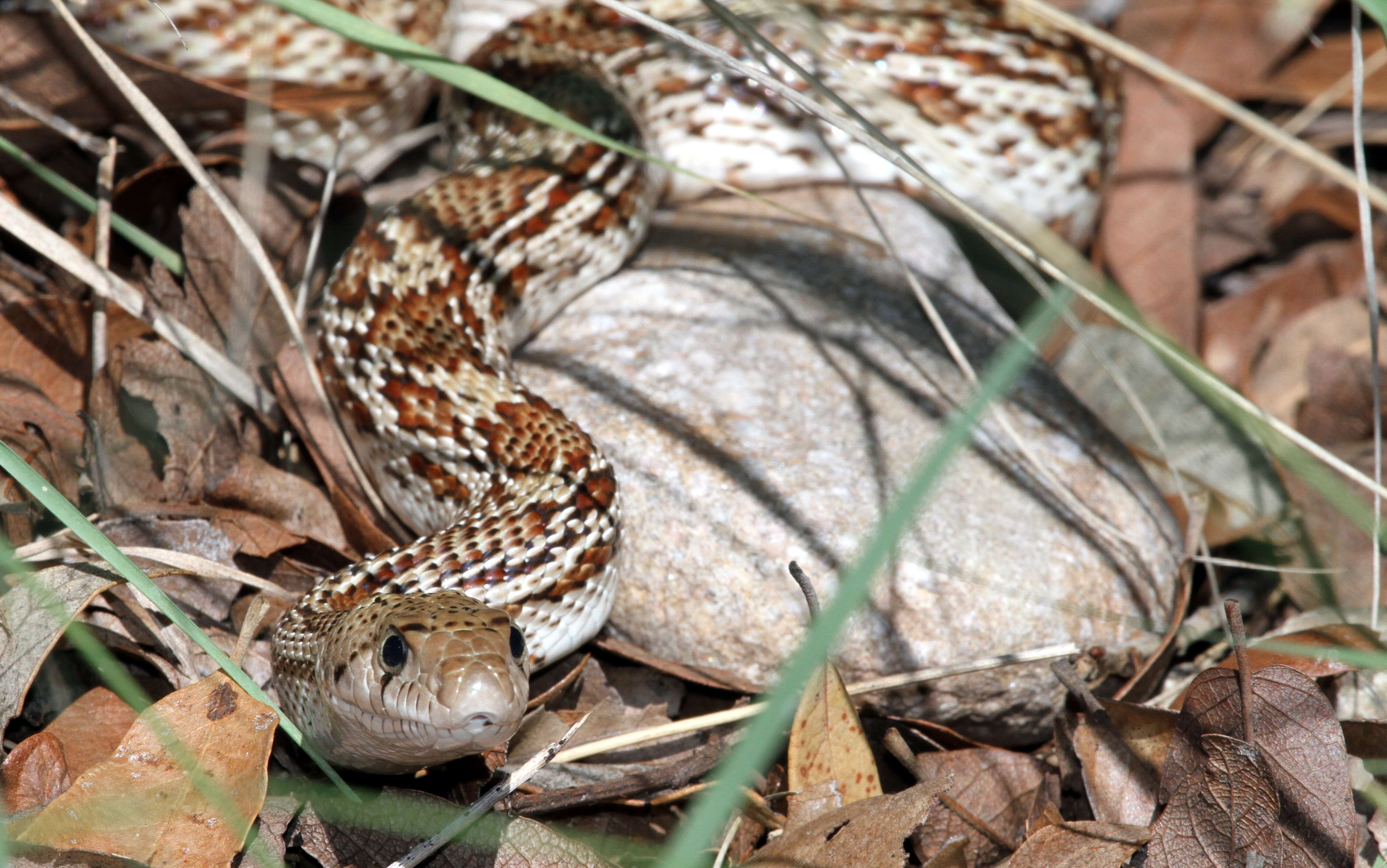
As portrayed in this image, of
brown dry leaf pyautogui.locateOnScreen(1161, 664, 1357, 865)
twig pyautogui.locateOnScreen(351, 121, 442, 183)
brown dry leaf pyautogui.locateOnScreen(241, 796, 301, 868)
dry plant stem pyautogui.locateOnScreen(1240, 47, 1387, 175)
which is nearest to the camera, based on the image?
brown dry leaf pyautogui.locateOnScreen(241, 796, 301, 868)

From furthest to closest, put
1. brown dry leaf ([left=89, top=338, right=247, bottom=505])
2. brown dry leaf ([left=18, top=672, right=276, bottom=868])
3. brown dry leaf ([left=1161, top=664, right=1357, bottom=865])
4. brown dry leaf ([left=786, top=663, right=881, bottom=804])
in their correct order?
brown dry leaf ([left=89, top=338, right=247, bottom=505]), brown dry leaf ([left=786, top=663, right=881, bottom=804]), brown dry leaf ([left=1161, top=664, right=1357, bottom=865]), brown dry leaf ([left=18, top=672, right=276, bottom=868])

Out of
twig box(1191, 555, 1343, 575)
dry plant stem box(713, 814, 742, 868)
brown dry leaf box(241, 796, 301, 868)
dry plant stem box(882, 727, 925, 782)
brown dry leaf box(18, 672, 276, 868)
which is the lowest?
dry plant stem box(713, 814, 742, 868)

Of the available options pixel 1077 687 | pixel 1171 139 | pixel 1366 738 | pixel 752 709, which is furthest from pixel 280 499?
pixel 1171 139

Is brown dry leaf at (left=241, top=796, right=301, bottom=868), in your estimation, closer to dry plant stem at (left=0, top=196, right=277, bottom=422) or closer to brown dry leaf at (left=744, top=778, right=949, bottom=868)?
brown dry leaf at (left=744, top=778, right=949, bottom=868)

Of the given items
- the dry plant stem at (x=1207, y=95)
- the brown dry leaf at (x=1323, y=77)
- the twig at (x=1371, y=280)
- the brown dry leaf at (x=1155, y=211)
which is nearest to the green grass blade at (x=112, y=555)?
the dry plant stem at (x=1207, y=95)

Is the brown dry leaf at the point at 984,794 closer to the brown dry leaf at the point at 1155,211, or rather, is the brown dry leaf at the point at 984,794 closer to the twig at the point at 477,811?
the twig at the point at 477,811

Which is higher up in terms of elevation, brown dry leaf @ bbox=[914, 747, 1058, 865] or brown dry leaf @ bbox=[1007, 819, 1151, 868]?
brown dry leaf @ bbox=[1007, 819, 1151, 868]

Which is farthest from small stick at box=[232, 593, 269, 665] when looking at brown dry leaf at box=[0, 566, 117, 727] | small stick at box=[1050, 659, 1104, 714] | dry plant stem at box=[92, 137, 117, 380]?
small stick at box=[1050, 659, 1104, 714]
